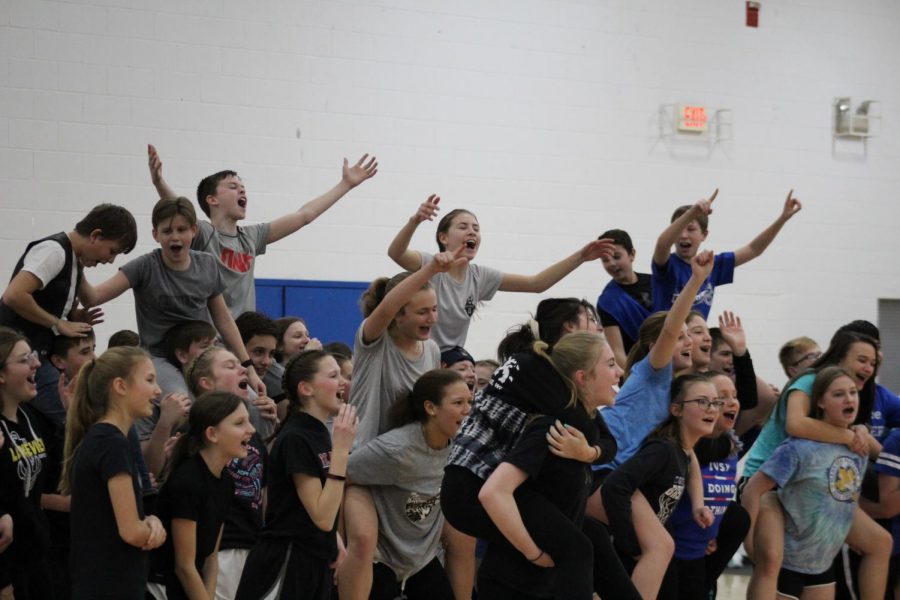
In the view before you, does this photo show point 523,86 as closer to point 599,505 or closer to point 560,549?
point 599,505

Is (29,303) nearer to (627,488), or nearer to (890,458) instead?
(627,488)

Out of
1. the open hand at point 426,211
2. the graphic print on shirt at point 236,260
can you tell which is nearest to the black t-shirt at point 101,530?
the open hand at point 426,211

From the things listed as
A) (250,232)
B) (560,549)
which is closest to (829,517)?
(560,549)

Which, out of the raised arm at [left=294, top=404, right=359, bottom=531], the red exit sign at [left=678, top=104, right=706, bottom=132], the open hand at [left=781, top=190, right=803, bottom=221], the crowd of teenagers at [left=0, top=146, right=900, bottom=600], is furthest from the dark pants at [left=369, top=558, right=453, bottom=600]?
the red exit sign at [left=678, top=104, right=706, bottom=132]

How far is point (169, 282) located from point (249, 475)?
1198 millimetres

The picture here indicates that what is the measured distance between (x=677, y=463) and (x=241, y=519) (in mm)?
1888

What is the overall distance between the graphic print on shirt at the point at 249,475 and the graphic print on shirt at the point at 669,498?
1.72m

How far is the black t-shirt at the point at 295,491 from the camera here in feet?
13.4

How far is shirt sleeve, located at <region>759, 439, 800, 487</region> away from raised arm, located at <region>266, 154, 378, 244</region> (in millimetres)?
2641

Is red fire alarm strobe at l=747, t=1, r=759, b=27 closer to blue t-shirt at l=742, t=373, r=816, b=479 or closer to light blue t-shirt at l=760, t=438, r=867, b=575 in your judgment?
blue t-shirt at l=742, t=373, r=816, b=479

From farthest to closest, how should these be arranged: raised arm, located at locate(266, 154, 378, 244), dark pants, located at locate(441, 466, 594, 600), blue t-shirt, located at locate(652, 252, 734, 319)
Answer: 1. blue t-shirt, located at locate(652, 252, 734, 319)
2. raised arm, located at locate(266, 154, 378, 244)
3. dark pants, located at locate(441, 466, 594, 600)

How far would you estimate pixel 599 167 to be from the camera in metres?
8.78

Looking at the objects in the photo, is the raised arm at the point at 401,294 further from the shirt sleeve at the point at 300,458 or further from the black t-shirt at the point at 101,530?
the black t-shirt at the point at 101,530

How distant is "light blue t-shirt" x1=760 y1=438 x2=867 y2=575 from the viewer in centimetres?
532
